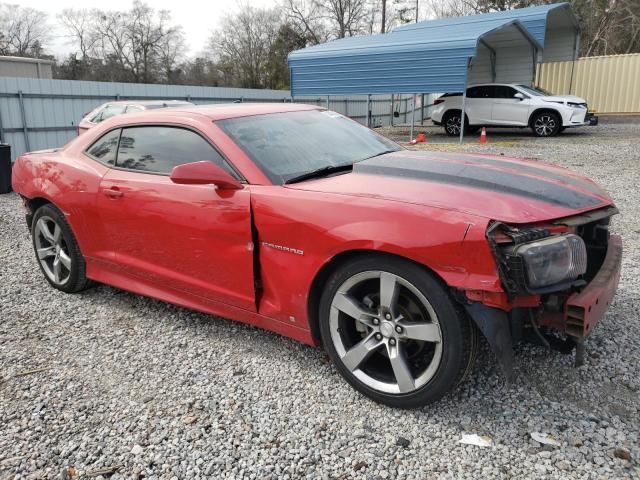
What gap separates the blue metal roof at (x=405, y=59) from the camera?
624 inches

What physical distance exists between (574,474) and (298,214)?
5.58ft

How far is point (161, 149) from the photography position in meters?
3.52

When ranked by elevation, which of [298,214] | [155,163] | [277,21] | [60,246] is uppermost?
[277,21]

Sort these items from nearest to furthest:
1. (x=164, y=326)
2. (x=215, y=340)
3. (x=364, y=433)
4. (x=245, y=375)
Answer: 1. (x=364, y=433)
2. (x=245, y=375)
3. (x=215, y=340)
4. (x=164, y=326)

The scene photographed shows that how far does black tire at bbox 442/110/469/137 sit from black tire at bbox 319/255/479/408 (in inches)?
640

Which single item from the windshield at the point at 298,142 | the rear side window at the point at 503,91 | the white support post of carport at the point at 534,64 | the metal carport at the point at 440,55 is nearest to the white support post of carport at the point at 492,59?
the metal carport at the point at 440,55

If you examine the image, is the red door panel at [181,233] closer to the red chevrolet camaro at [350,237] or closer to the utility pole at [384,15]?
the red chevrolet camaro at [350,237]

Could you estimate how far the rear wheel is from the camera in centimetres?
1573

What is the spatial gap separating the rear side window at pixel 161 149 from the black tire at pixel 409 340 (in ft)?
3.28

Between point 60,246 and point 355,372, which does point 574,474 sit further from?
point 60,246

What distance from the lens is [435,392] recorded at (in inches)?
97.0

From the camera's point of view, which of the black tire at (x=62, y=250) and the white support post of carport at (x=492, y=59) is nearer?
the black tire at (x=62, y=250)

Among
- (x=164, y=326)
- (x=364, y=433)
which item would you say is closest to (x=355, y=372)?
(x=364, y=433)

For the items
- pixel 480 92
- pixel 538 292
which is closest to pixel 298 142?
pixel 538 292
